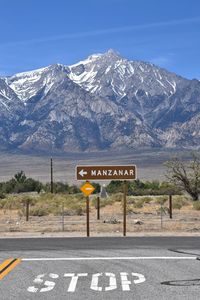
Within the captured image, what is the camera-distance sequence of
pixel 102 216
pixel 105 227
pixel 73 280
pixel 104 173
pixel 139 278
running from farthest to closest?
pixel 102 216, pixel 105 227, pixel 104 173, pixel 139 278, pixel 73 280

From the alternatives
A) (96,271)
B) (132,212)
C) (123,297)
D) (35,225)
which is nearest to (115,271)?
(96,271)

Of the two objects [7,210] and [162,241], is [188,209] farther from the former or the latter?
[162,241]

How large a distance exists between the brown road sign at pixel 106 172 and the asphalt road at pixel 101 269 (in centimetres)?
373

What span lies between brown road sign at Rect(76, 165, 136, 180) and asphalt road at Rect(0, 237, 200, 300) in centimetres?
373

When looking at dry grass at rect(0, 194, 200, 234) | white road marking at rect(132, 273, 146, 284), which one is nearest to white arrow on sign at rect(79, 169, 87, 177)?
dry grass at rect(0, 194, 200, 234)

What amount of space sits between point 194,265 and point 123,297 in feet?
12.4

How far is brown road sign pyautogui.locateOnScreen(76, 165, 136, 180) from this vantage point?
2259 cm

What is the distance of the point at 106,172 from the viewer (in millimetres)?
22625

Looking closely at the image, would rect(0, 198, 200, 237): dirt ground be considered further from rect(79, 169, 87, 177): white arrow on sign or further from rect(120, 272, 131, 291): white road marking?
rect(120, 272, 131, 291): white road marking

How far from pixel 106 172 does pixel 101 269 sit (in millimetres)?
9992

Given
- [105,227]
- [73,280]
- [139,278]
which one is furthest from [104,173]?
[73,280]

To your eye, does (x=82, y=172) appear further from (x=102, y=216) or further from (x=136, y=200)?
(x=136, y=200)

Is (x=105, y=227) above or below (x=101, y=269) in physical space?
above

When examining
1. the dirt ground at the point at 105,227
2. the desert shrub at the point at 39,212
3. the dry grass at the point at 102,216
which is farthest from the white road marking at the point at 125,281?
the desert shrub at the point at 39,212
